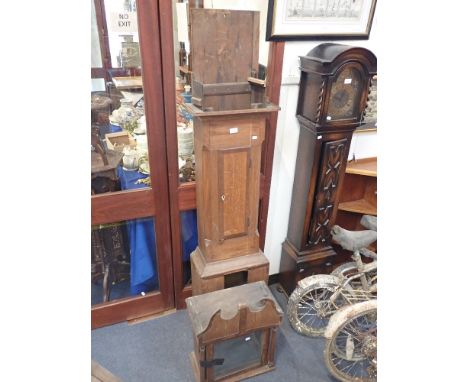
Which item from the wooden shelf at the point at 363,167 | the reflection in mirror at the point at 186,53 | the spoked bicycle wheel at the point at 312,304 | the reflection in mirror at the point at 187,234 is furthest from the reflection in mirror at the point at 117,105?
the wooden shelf at the point at 363,167

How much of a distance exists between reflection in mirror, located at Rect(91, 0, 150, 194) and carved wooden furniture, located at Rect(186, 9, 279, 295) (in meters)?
0.36

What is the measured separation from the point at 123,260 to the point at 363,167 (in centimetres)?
162

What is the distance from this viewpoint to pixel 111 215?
1810 millimetres

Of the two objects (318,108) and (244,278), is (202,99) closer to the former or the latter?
(318,108)

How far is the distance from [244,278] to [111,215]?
810 mm

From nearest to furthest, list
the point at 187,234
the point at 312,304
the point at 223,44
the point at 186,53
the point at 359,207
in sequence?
the point at 223,44, the point at 186,53, the point at 187,234, the point at 312,304, the point at 359,207

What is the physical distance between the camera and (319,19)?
1.69m

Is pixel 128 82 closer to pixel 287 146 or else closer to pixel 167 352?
pixel 287 146

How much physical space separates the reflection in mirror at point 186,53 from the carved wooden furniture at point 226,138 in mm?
123

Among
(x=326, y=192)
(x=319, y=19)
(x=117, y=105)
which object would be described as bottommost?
(x=326, y=192)

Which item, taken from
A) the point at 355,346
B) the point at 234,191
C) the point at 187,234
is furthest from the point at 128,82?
the point at 355,346

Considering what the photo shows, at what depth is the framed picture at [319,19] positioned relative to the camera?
1.61m

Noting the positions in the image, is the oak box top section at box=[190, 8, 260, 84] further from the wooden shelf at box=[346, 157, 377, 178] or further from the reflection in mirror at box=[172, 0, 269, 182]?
the wooden shelf at box=[346, 157, 377, 178]

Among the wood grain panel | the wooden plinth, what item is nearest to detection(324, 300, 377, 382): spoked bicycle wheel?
the wooden plinth
